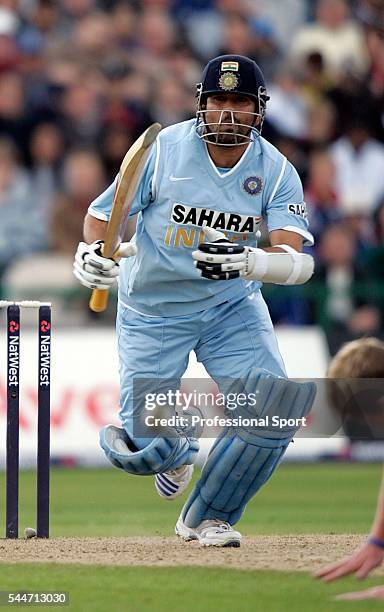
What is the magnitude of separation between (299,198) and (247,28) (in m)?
7.58

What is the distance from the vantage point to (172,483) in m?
6.62

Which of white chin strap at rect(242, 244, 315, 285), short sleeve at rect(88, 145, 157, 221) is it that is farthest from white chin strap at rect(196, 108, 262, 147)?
white chin strap at rect(242, 244, 315, 285)

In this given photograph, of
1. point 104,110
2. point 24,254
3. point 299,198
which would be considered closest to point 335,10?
point 104,110

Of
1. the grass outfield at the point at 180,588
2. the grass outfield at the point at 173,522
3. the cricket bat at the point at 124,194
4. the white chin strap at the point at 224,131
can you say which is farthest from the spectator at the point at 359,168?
the grass outfield at the point at 180,588

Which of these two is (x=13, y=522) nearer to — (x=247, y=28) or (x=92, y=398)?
(x=92, y=398)

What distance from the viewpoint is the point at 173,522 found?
26.4 feet

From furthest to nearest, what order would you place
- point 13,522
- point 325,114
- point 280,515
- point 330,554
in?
point 325,114 < point 280,515 < point 13,522 < point 330,554

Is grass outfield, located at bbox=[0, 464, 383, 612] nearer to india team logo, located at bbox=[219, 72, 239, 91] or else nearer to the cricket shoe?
the cricket shoe

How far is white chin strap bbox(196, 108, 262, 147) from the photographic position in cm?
593

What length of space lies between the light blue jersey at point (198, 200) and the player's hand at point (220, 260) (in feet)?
1.67

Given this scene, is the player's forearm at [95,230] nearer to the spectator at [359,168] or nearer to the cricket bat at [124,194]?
the cricket bat at [124,194]

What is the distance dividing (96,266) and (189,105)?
7.40m

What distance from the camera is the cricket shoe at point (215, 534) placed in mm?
6188

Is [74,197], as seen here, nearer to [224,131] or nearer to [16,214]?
[16,214]
